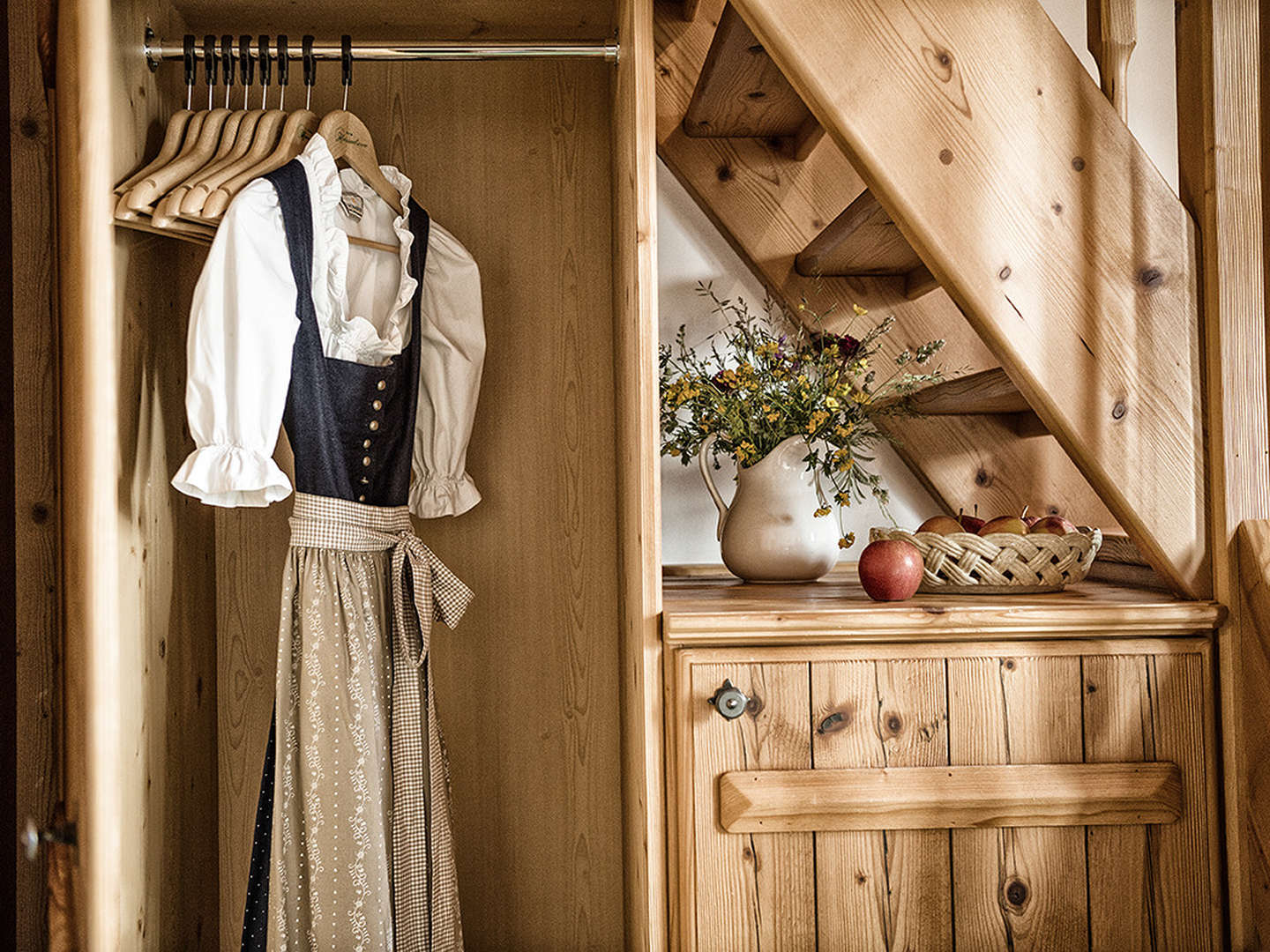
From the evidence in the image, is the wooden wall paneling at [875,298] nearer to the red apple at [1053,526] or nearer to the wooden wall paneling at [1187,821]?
the red apple at [1053,526]

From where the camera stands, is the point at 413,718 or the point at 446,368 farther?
the point at 446,368

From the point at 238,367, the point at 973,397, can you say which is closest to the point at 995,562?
the point at 973,397

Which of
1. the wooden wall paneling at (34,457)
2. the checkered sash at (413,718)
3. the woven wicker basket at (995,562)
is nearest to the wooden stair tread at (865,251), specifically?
the woven wicker basket at (995,562)

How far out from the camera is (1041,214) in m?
1.45

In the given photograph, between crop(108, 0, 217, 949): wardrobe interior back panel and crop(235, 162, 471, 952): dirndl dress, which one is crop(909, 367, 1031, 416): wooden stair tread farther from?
crop(108, 0, 217, 949): wardrobe interior back panel

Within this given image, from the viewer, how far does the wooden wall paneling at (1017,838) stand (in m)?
1.41

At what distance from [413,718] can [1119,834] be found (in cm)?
114

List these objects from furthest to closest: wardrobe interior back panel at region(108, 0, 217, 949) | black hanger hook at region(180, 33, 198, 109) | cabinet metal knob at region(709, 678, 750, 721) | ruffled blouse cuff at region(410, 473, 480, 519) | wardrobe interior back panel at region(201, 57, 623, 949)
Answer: wardrobe interior back panel at region(201, 57, 623, 949) → ruffled blouse cuff at region(410, 473, 480, 519) → black hanger hook at region(180, 33, 198, 109) → wardrobe interior back panel at region(108, 0, 217, 949) → cabinet metal knob at region(709, 678, 750, 721)

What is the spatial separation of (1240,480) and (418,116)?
1.65 metres

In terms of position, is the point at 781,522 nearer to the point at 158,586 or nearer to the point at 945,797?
the point at 945,797

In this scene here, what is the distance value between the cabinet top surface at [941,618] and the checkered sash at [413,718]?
509 mm

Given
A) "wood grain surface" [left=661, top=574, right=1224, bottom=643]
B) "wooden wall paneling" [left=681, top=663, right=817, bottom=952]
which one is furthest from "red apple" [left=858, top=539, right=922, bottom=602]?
"wooden wall paneling" [left=681, top=663, right=817, bottom=952]

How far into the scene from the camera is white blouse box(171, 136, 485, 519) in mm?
1516

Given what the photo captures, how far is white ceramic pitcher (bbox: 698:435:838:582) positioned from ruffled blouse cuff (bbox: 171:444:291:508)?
0.79 m
